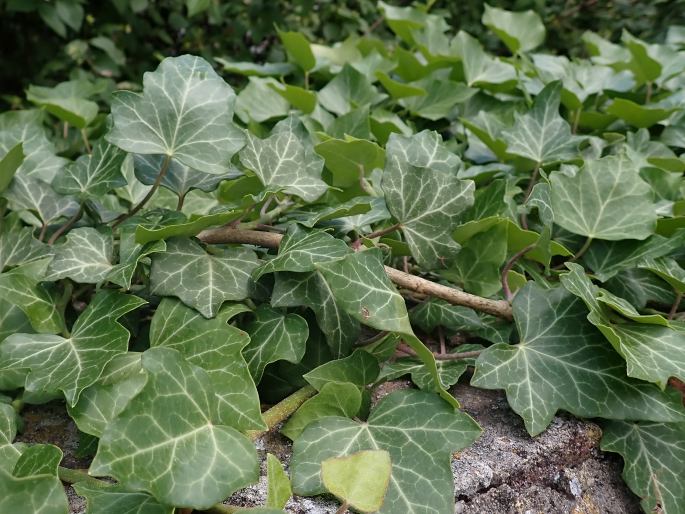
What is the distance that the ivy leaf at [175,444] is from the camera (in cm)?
52

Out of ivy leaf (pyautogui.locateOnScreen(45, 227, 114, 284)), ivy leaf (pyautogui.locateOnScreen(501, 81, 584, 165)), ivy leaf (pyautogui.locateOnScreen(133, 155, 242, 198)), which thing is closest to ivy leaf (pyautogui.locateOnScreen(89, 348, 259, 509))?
ivy leaf (pyautogui.locateOnScreen(45, 227, 114, 284))

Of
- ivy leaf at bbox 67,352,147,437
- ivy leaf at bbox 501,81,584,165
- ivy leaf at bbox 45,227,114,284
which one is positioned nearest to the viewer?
ivy leaf at bbox 67,352,147,437

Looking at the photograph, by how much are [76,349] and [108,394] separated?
0.07 meters

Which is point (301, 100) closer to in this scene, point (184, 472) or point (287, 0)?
point (184, 472)

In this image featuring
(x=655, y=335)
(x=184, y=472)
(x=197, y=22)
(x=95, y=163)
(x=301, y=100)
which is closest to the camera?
(x=184, y=472)

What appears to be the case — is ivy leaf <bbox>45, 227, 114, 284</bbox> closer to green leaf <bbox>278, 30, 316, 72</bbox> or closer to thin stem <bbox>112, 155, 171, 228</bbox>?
thin stem <bbox>112, 155, 171, 228</bbox>

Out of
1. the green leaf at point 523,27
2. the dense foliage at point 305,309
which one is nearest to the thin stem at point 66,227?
the dense foliage at point 305,309

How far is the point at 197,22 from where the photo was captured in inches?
102

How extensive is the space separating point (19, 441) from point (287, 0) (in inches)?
89.8

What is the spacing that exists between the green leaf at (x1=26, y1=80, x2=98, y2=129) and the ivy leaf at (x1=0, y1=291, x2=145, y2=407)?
634 mm

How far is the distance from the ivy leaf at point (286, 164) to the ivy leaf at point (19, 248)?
282 mm

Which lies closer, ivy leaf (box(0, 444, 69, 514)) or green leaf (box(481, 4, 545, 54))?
ivy leaf (box(0, 444, 69, 514))

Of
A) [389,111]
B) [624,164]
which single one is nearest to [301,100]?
Answer: [389,111]

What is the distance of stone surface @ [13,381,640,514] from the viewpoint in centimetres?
65
